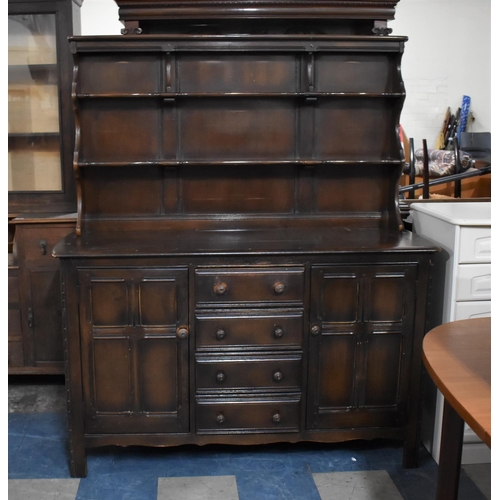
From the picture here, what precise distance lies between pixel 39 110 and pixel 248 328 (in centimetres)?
174

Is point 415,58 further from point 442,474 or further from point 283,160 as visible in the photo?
point 442,474

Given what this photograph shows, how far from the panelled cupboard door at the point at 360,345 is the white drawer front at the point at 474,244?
0.22 metres

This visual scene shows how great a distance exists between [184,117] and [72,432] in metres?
1.48

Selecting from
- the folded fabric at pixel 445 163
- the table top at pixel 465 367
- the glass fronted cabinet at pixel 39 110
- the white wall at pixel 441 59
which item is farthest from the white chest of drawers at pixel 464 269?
the white wall at pixel 441 59

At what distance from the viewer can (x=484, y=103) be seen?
6.92 m

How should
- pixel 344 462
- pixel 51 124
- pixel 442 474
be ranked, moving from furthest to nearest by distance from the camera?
pixel 51 124 < pixel 344 462 < pixel 442 474

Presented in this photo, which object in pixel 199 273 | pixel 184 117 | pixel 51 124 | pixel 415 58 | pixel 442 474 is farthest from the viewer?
pixel 415 58

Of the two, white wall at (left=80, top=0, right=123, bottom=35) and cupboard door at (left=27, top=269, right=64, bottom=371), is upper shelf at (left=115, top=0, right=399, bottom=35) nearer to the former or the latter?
cupboard door at (left=27, top=269, right=64, bottom=371)

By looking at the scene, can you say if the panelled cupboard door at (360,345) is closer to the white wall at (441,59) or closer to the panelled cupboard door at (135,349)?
the panelled cupboard door at (135,349)

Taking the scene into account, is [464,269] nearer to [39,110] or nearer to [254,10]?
[254,10]

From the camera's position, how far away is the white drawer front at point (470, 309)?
2.50 meters

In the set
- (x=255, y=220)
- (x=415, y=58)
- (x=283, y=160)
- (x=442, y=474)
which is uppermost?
(x=415, y=58)

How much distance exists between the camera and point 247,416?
2543 millimetres
